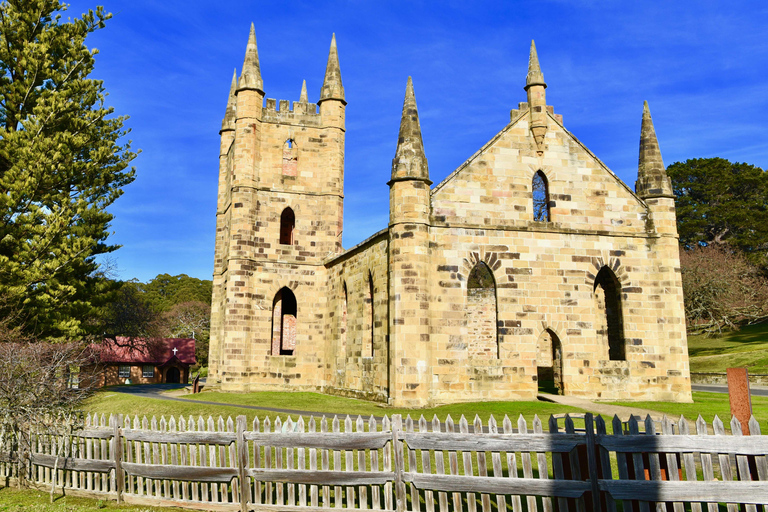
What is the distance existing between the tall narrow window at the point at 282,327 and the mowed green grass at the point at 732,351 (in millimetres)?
24963

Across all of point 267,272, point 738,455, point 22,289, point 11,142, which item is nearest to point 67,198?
point 11,142

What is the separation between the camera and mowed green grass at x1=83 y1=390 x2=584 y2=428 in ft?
54.3

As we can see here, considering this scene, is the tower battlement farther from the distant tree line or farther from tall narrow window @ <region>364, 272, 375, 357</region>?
the distant tree line

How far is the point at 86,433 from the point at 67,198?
1519 cm

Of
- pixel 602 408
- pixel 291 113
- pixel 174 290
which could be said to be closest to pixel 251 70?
pixel 291 113

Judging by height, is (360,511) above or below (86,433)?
below

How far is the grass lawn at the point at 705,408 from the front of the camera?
1521cm

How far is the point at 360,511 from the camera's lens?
7.52m

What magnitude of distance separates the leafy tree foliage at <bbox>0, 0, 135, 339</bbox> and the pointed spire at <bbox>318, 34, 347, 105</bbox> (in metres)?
11.1

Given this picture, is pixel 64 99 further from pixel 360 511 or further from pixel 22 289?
pixel 360 511

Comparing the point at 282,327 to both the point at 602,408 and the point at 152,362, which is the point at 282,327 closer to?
the point at 602,408

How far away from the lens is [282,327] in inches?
1166

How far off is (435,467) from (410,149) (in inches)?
553

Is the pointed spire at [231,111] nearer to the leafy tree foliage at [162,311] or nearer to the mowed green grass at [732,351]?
the leafy tree foliage at [162,311]
